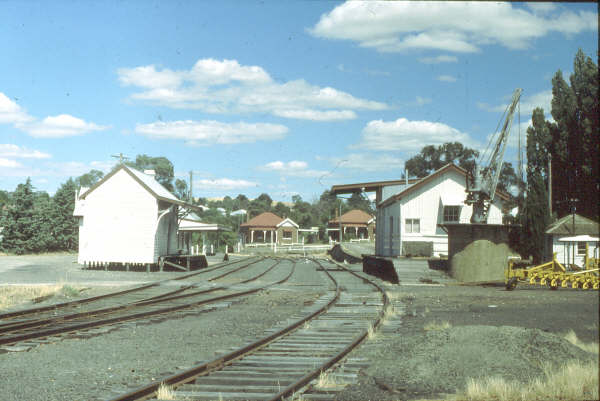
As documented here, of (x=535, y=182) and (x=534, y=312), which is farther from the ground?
(x=535, y=182)

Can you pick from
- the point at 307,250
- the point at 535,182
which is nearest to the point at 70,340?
the point at 535,182

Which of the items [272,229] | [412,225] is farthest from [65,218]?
[272,229]

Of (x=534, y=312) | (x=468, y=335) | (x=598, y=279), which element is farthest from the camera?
(x=534, y=312)

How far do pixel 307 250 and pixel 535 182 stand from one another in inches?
2695

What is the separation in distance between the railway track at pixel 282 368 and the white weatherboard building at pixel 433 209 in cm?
2767

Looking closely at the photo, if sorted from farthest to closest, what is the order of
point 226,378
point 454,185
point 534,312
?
point 454,185 → point 534,312 → point 226,378

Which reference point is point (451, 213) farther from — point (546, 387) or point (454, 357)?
point (546, 387)

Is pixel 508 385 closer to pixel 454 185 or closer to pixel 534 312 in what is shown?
pixel 534 312

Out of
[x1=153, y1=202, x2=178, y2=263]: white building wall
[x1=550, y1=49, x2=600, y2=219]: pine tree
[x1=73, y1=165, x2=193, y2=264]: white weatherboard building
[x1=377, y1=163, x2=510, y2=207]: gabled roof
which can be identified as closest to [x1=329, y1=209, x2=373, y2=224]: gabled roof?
[x1=377, y1=163, x2=510, y2=207]: gabled roof

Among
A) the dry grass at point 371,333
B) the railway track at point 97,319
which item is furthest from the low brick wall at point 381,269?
the dry grass at point 371,333

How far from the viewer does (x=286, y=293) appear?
2034cm

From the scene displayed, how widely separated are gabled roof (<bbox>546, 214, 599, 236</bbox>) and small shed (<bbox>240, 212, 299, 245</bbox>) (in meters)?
94.3

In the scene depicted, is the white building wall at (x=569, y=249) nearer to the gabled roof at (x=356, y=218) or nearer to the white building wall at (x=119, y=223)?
the white building wall at (x=119, y=223)

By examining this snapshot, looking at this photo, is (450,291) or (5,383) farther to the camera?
(450,291)
